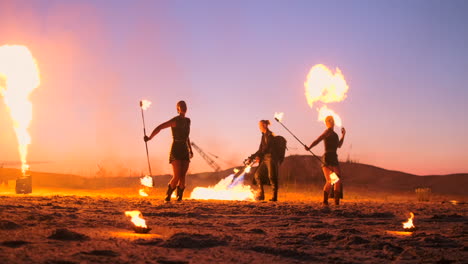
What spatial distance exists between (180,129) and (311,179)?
17.0m

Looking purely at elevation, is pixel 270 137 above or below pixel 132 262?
above

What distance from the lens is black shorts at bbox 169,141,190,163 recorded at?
1255 cm

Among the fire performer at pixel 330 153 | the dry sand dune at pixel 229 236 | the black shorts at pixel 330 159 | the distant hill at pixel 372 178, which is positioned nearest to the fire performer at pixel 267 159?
the fire performer at pixel 330 153

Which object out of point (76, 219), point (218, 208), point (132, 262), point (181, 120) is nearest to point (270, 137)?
point (181, 120)

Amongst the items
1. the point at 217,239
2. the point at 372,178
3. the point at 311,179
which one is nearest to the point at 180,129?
the point at 217,239

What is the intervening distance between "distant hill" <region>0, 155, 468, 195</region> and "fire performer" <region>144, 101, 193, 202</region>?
10912mm

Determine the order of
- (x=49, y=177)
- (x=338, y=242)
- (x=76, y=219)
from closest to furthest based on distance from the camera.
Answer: (x=338, y=242)
(x=76, y=219)
(x=49, y=177)

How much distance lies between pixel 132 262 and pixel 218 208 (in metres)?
6.02

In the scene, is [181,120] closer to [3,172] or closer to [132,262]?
[132,262]

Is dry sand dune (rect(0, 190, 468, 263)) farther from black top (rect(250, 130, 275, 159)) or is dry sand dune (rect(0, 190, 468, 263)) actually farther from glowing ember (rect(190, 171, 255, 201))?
glowing ember (rect(190, 171, 255, 201))

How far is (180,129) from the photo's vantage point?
1263cm

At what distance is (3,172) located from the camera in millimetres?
20719

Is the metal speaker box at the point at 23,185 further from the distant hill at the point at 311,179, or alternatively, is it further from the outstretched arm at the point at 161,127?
the distant hill at the point at 311,179

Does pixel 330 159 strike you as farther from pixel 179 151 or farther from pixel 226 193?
pixel 226 193
